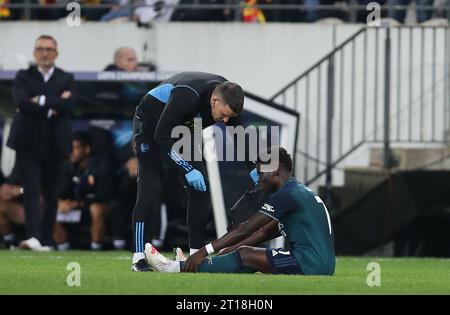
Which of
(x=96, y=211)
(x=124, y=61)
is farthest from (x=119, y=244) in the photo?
(x=124, y=61)

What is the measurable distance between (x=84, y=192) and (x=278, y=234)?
7.62 meters

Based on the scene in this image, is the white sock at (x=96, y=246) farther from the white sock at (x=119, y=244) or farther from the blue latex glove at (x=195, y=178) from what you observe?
the blue latex glove at (x=195, y=178)

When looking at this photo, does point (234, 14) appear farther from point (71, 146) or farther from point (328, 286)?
point (328, 286)

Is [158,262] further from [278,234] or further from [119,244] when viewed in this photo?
[119,244]

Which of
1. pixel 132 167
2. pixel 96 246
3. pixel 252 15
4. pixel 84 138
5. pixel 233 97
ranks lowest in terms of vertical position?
pixel 96 246

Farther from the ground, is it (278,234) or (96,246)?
(278,234)

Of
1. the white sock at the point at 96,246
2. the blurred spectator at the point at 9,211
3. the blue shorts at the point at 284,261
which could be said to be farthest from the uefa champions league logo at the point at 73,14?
the blue shorts at the point at 284,261

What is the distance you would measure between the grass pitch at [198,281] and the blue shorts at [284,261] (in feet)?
0.55

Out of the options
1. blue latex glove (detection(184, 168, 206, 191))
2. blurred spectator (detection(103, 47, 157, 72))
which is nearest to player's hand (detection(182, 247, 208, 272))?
blue latex glove (detection(184, 168, 206, 191))

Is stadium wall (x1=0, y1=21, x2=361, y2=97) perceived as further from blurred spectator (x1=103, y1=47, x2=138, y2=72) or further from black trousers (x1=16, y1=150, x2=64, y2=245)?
black trousers (x1=16, y1=150, x2=64, y2=245)

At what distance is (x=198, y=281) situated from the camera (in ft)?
37.8

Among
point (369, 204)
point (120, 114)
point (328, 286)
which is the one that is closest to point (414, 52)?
point (369, 204)

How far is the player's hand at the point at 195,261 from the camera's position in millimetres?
12367

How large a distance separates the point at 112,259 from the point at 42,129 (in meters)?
3.03
